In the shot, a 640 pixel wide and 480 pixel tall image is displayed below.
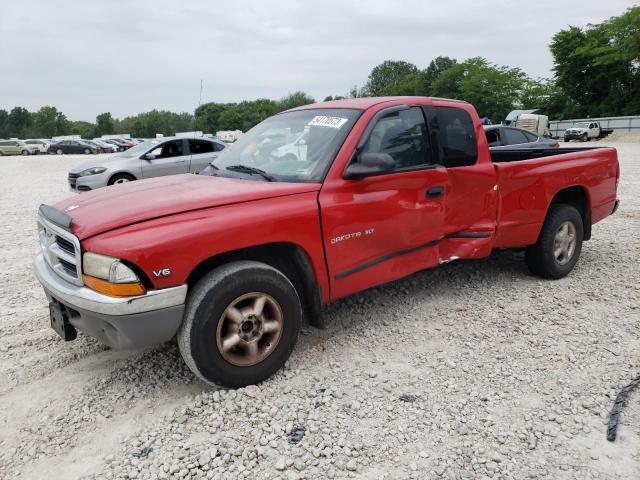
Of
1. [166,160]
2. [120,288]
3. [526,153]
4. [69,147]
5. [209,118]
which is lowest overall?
[120,288]

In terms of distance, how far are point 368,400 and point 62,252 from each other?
2066mm

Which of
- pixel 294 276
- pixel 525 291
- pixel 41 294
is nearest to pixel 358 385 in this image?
pixel 294 276

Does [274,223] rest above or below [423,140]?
below

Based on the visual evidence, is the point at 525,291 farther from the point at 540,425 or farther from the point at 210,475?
the point at 210,475

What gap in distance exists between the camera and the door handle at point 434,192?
3.79m

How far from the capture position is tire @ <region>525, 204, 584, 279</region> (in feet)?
15.6

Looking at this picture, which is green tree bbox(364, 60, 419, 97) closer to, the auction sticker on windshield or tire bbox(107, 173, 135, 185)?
tire bbox(107, 173, 135, 185)

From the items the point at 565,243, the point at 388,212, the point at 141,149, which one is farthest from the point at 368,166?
the point at 141,149

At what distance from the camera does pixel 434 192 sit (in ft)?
12.6

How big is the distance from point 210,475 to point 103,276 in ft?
3.81

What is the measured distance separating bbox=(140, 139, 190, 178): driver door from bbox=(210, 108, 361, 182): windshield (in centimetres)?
749

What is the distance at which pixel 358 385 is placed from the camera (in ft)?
10.0

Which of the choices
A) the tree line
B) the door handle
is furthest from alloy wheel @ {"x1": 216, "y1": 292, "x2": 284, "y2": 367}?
the tree line

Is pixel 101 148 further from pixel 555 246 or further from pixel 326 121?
pixel 555 246
